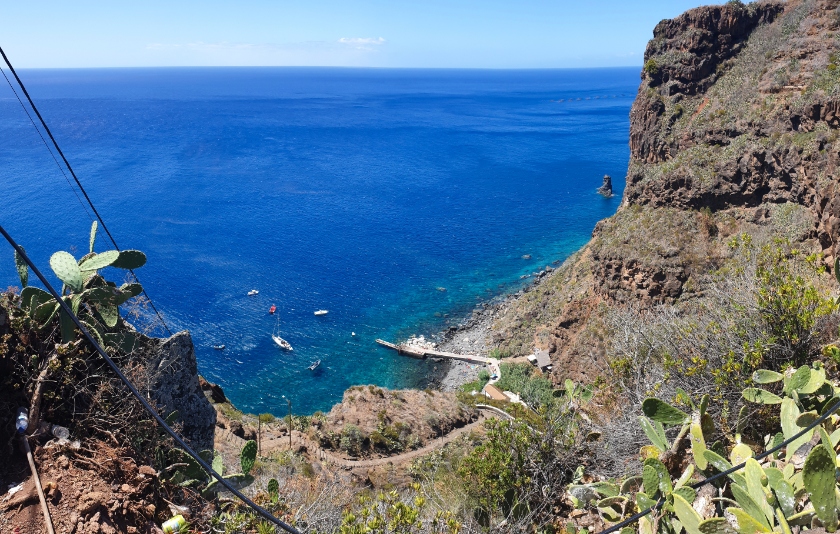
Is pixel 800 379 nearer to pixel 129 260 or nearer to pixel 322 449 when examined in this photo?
pixel 129 260

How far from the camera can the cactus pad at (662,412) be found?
7914 millimetres

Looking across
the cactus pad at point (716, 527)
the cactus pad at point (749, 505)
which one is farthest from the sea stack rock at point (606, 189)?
the cactus pad at point (716, 527)

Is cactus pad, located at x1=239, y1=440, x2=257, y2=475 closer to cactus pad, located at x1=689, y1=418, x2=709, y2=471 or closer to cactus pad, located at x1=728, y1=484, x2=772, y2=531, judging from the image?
cactus pad, located at x1=689, y1=418, x2=709, y2=471

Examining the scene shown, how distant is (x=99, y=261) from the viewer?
839cm

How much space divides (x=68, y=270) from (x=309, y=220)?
6335cm

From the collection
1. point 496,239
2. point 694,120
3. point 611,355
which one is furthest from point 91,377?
point 496,239

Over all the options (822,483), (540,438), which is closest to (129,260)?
(540,438)

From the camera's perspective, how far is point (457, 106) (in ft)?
609

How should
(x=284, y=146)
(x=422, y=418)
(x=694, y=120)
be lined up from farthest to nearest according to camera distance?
(x=284, y=146)
(x=694, y=120)
(x=422, y=418)

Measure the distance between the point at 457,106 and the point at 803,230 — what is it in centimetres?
17006

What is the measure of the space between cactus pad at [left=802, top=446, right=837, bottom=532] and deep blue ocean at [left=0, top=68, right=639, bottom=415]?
102ft

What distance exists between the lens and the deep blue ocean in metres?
43.5

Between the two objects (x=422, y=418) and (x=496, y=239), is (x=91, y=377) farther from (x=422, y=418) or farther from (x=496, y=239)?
(x=496, y=239)

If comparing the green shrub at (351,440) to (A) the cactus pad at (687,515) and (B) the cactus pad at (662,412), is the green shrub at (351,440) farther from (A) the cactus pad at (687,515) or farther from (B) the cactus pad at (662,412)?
(A) the cactus pad at (687,515)
